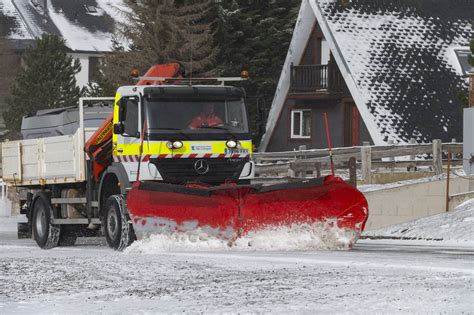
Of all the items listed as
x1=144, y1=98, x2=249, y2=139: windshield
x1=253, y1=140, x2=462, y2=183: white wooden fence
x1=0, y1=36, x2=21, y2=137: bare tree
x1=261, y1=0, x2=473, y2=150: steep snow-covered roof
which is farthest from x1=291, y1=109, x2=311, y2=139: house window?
x1=0, y1=36, x2=21, y2=137: bare tree

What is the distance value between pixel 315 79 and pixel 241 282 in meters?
29.8

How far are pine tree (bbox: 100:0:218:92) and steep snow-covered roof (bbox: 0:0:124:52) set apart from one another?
42427mm

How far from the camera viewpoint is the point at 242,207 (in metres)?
18.2

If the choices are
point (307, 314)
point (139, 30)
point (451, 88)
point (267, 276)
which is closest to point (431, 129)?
point (451, 88)

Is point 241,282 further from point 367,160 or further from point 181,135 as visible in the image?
point 367,160

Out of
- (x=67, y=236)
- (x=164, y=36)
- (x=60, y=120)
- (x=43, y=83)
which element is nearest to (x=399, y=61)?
(x=164, y=36)

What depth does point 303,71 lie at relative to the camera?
4278cm

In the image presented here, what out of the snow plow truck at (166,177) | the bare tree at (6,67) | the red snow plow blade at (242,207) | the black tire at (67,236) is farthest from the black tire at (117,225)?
the bare tree at (6,67)

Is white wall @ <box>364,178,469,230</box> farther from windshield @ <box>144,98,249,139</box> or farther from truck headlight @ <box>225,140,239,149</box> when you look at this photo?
truck headlight @ <box>225,140,239,149</box>

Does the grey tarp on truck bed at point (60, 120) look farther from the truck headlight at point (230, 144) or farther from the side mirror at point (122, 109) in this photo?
the truck headlight at point (230, 144)

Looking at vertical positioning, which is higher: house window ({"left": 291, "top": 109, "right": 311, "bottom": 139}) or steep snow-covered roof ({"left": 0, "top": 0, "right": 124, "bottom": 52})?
steep snow-covered roof ({"left": 0, "top": 0, "right": 124, "bottom": 52})

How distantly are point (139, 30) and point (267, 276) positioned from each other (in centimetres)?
3356

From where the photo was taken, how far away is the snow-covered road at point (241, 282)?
11.2 m

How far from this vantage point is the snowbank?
2052 centimetres
